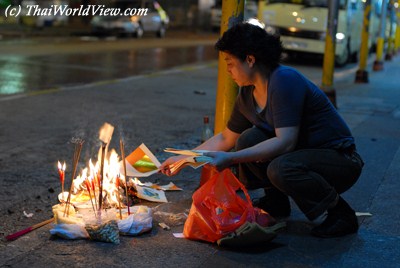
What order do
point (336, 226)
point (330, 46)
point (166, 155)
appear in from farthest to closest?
point (330, 46)
point (166, 155)
point (336, 226)

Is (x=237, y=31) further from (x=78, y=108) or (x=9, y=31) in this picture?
(x=9, y=31)

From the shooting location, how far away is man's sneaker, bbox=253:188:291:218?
424 centimetres

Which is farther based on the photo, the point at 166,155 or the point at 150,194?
the point at 166,155

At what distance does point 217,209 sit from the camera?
3750 mm

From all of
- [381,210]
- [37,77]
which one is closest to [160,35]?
[37,77]

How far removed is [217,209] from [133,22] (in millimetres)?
23298

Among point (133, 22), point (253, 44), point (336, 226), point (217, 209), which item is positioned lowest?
point (336, 226)

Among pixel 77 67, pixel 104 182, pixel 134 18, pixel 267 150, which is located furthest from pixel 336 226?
pixel 134 18

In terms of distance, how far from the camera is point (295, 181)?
12.0 ft

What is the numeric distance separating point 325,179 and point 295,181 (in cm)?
25

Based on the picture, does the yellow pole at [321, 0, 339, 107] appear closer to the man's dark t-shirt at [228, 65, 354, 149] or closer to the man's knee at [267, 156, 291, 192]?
the man's dark t-shirt at [228, 65, 354, 149]

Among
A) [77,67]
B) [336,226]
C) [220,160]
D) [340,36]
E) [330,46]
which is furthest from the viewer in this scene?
[340,36]

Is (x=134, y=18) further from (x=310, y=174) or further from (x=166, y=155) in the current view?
(x=310, y=174)

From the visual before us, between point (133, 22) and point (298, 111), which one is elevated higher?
point (298, 111)
